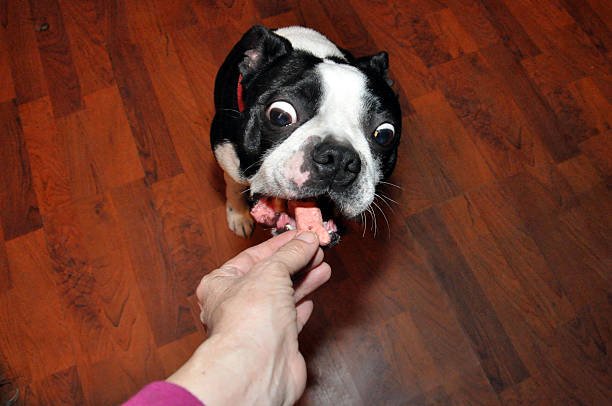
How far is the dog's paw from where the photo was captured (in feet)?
10.2

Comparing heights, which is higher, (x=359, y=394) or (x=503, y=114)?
(x=503, y=114)

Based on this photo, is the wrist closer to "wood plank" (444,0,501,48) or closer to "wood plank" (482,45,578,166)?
"wood plank" (482,45,578,166)

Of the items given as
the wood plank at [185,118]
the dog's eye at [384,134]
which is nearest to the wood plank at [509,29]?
the dog's eye at [384,134]

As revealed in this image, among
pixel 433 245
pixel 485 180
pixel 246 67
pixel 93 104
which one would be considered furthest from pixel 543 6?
pixel 93 104

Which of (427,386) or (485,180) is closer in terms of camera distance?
(427,386)

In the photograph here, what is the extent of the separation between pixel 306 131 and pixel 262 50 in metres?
0.52

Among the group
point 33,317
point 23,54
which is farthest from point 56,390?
point 23,54

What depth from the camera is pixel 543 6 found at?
12.9 ft

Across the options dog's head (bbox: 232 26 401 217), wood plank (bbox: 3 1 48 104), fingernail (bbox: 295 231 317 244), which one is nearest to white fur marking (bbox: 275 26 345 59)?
dog's head (bbox: 232 26 401 217)

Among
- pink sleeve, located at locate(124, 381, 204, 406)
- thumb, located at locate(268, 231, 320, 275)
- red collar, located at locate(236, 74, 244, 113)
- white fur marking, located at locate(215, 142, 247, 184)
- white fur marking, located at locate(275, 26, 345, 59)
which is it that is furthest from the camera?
white fur marking, located at locate(275, 26, 345, 59)

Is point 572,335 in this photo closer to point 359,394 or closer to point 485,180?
point 485,180

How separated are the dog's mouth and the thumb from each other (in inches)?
4.8

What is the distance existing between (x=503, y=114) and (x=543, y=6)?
1099 millimetres

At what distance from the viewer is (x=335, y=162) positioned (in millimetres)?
1857
